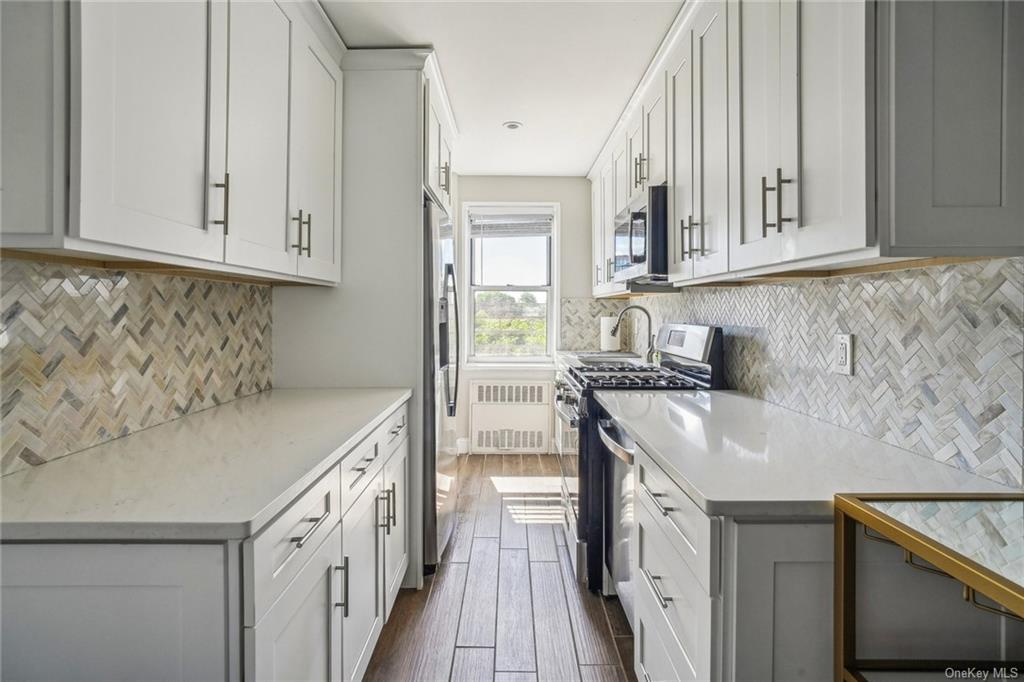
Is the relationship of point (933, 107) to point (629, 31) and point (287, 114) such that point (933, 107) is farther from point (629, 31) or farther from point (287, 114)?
point (287, 114)

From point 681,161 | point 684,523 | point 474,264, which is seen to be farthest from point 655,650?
point 474,264

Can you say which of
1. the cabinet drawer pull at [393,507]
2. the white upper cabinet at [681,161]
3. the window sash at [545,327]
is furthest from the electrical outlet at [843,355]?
the window sash at [545,327]

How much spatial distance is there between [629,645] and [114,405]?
6.12 feet

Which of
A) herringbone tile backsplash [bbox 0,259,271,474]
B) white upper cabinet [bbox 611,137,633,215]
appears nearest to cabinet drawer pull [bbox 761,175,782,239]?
white upper cabinet [bbox 611,137,633,215]

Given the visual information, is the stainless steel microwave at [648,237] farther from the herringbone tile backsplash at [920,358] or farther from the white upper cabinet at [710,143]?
the herringbone tile backsplash at [920,358]

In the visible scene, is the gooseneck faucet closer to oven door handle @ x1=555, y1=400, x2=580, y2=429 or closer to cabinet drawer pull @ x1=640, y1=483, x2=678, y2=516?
oven door handle @ x1=555, y1=400, x2=580, y2=429

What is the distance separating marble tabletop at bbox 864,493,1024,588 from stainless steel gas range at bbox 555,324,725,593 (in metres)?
1.10

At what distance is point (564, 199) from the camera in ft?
15.9

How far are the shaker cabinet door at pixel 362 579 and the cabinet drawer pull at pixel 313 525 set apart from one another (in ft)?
0.50

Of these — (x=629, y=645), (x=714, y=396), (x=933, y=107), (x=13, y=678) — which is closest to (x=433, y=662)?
(x=629, y=645)

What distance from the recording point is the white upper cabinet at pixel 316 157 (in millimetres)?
1992

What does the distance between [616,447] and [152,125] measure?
156 cm

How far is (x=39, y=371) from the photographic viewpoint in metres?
1.25

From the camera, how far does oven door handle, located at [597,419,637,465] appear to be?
1.76 m
